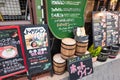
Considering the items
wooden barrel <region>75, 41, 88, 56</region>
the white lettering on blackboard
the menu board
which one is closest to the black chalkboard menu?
the menu board

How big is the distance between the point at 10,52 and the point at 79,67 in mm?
1259

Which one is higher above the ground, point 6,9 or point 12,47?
point 6,9

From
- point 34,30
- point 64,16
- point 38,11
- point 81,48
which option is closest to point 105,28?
point 81,48

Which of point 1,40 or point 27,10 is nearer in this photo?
point 1,40

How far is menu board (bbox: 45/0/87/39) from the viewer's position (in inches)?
96.7

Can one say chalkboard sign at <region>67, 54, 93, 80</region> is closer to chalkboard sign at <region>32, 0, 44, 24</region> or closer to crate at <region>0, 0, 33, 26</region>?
chalkboard sign at <region>32, 0, 44, 24</region>

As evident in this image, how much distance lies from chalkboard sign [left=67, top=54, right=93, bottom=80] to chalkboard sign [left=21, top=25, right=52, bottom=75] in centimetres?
41

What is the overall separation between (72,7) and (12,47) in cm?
135

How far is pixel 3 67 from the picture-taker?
2.00m

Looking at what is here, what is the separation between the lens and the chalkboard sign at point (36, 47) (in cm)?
215

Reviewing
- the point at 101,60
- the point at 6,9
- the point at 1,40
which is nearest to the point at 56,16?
the point at 6,9

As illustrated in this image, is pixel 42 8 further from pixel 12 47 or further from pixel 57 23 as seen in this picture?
pixel 12 47

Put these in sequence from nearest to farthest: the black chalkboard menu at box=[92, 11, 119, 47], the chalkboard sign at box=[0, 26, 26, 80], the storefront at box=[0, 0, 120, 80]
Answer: the chalkboard sign at box=[0, 26, 26, 80] → the storefront at box=[0, 0, 120, 80] → the black chalkboard menu at box=[92, 11, 119, 47]

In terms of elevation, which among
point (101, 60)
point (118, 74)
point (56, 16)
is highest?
point (56, 16)
